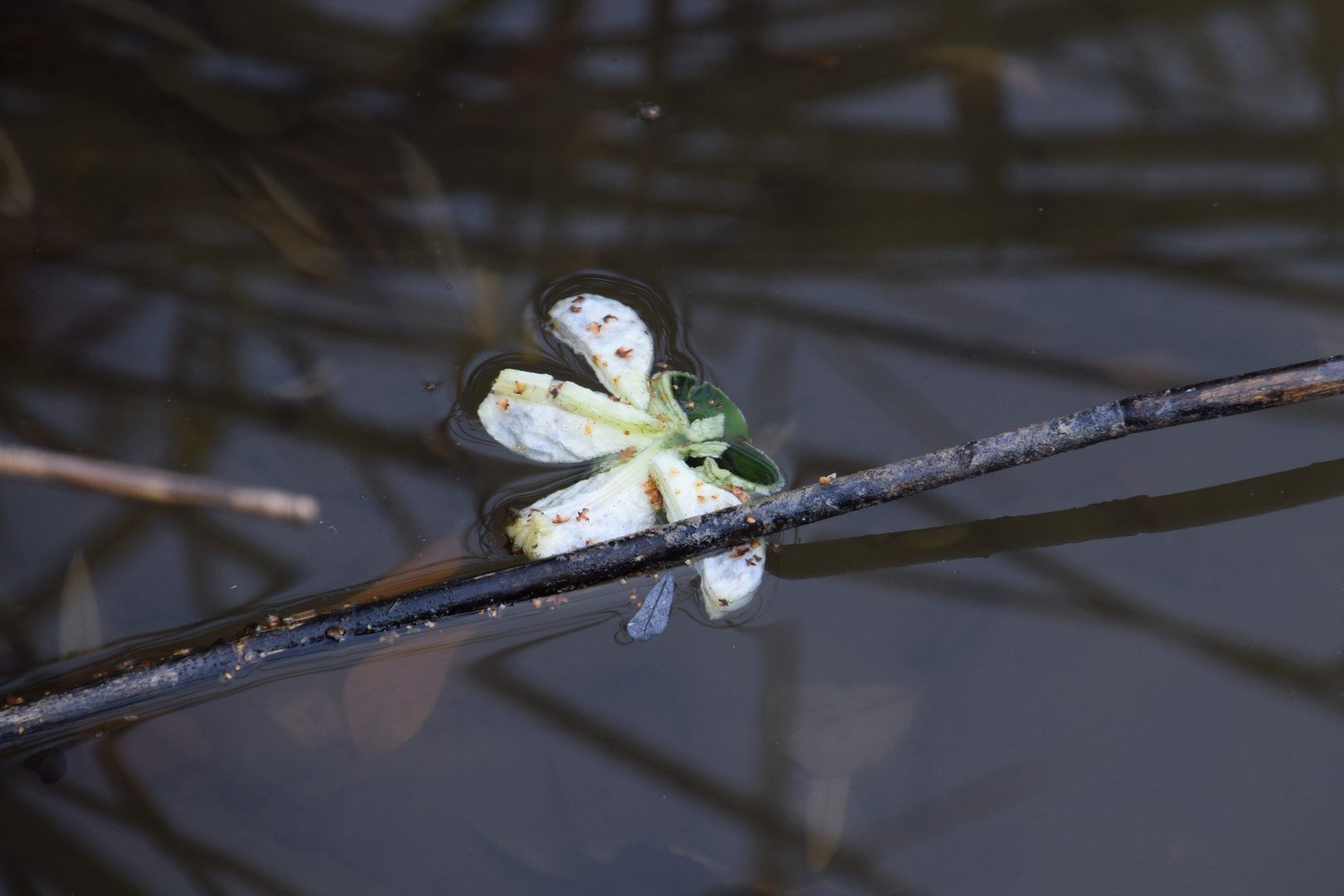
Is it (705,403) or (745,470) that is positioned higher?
(705,403)

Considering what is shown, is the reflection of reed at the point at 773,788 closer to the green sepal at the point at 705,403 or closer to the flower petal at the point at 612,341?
the green sepal at the point at 705,403

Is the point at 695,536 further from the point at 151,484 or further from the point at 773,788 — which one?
the point at 151,484

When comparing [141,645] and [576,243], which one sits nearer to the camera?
[141,645]

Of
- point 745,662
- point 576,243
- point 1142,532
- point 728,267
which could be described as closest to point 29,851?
point 745,662

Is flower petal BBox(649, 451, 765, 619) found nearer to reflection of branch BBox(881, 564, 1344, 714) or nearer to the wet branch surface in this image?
the wet branch surface

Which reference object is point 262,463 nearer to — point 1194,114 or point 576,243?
point 576,243

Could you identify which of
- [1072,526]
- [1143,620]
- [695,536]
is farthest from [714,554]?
[1143,620]

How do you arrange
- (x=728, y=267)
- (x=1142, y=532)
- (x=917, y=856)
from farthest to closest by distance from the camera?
(x=728, y=267) < (x=1142, y=532) < (x=917, y=856)
